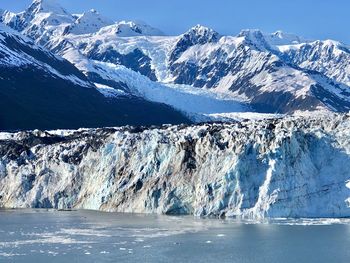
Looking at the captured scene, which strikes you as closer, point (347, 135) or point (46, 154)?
point (347, 135)

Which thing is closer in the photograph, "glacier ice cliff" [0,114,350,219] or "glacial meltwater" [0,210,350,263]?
"glacial meltwater" [0,210,350,263]

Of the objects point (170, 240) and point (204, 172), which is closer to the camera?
point (170, 240)

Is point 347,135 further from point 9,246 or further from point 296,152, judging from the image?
point 9,246

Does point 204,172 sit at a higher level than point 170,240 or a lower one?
higher

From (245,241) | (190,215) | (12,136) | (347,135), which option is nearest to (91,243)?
(245,241)
